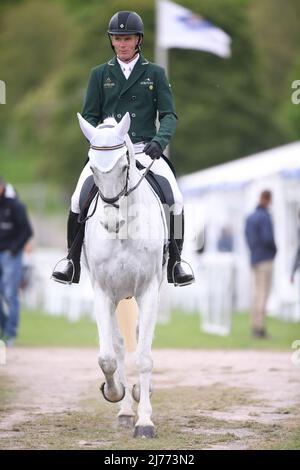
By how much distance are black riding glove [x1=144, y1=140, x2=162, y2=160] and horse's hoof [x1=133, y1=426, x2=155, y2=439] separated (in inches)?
91.0

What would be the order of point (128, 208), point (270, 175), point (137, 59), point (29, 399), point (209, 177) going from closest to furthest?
point (128, 208) → point (137, 59) → point (29, 399) → point (270, 175) → point (209, 177)

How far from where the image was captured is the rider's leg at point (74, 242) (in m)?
10.1

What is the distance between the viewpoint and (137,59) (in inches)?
408

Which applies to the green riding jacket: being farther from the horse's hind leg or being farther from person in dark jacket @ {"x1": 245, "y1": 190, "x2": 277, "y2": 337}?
person in dark jacket @ {"x1": 245, "y1": 190, "x2": 277, "y2": 337}

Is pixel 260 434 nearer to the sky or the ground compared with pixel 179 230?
nearer to the ground

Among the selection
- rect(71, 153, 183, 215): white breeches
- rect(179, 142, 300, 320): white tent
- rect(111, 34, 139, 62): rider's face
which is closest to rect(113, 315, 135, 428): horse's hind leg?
rect(71, 153, 183, 215): white breeches

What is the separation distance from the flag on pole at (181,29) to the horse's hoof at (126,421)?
1634cm

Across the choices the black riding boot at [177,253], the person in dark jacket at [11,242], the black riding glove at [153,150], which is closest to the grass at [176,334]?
the person in dark jacket at [11,242]

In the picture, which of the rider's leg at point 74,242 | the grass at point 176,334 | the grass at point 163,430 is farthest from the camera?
the grass at point 176,334

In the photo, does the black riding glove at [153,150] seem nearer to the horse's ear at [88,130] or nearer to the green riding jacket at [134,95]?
the green riding jacket at [134,95]

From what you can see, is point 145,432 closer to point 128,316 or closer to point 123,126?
point 123,126

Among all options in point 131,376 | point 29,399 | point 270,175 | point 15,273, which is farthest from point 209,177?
point 29,399

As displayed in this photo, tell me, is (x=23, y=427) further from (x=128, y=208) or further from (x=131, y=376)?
(x=131, y=376)

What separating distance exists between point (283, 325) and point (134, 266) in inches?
570
